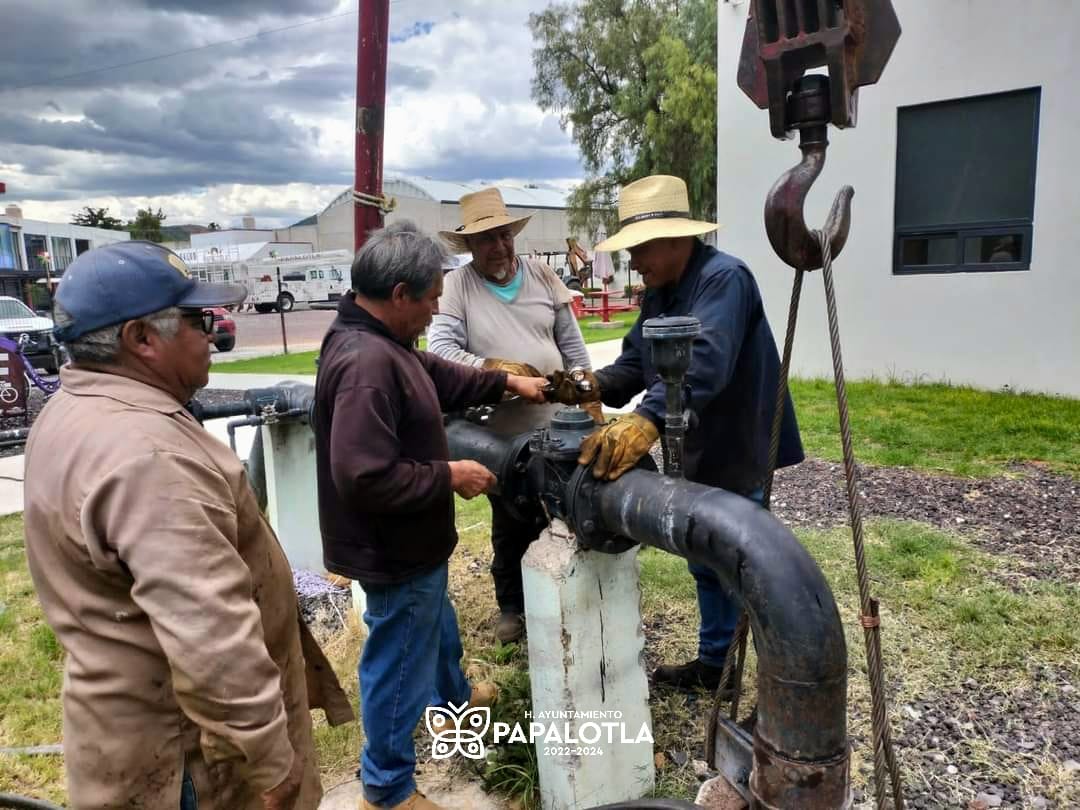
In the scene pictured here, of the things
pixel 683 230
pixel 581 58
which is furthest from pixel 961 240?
pixel 581 58

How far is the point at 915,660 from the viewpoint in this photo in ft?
10.2

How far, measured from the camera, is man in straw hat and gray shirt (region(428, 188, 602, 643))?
3092 millimetres

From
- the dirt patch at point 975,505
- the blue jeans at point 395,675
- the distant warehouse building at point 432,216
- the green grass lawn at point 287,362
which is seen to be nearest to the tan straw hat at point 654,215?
the blue jeans at point 395,675

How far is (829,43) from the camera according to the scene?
151cm

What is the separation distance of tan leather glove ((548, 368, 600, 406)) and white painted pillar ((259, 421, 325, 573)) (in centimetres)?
154

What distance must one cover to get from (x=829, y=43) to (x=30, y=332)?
1175 centimetres

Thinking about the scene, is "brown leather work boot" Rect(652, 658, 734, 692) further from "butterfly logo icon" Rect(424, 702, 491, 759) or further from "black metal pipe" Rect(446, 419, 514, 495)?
"black metal pipe" Rect(446, 419, 514, 495)

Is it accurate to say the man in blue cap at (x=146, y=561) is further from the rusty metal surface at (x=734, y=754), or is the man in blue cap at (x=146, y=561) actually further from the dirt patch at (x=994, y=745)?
the dirt patch at (x=994, y=745)

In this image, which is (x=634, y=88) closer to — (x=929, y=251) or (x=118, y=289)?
(x=929, y=251)

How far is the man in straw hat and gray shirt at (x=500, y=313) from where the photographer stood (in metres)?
3.09

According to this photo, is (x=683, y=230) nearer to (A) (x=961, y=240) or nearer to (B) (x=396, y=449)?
(B) (x=396, y=449)

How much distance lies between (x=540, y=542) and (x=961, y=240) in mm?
7122

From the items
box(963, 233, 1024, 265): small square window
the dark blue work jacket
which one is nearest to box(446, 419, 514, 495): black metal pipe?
the dark blue work jacket

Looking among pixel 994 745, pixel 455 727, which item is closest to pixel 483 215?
pixel 455 727
